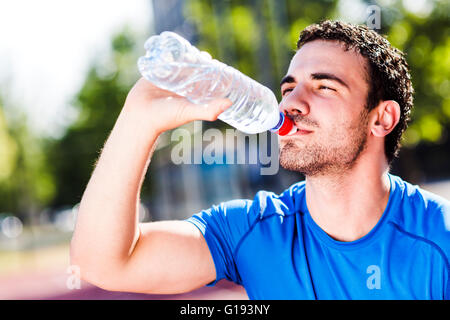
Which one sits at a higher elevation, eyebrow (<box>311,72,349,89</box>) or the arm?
eyebrow (<box>311,72,349,89</box>)

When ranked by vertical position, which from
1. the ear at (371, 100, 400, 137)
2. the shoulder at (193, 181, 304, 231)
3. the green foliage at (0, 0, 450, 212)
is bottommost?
the shoulder at (193, 181, 304, 231)

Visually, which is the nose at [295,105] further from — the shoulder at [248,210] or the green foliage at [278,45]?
the green foliage at [278,45]

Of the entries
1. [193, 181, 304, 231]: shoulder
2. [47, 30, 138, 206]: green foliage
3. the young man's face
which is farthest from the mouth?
[47, 30, 138, 206]: green foliage

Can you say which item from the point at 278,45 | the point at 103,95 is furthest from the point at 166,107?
the point at 103,95

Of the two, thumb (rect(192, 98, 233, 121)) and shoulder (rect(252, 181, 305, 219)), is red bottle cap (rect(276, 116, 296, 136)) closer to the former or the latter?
shoulder (rect(252, 181, 305, 219))

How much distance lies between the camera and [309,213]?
204 centimetres

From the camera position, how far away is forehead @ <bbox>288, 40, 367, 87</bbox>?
2.07 m

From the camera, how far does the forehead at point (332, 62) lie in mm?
2068

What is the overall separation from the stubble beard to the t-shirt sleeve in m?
0.27

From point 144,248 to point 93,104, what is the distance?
26.0 meters

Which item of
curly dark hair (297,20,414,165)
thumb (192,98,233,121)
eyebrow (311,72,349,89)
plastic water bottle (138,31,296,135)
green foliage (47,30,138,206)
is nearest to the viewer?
thumb (192,98,233,121)

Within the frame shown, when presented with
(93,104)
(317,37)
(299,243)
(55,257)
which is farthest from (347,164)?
(93,104)

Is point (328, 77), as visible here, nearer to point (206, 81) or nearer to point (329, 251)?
point (206, 81)

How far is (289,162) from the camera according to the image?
1938 millimetres
